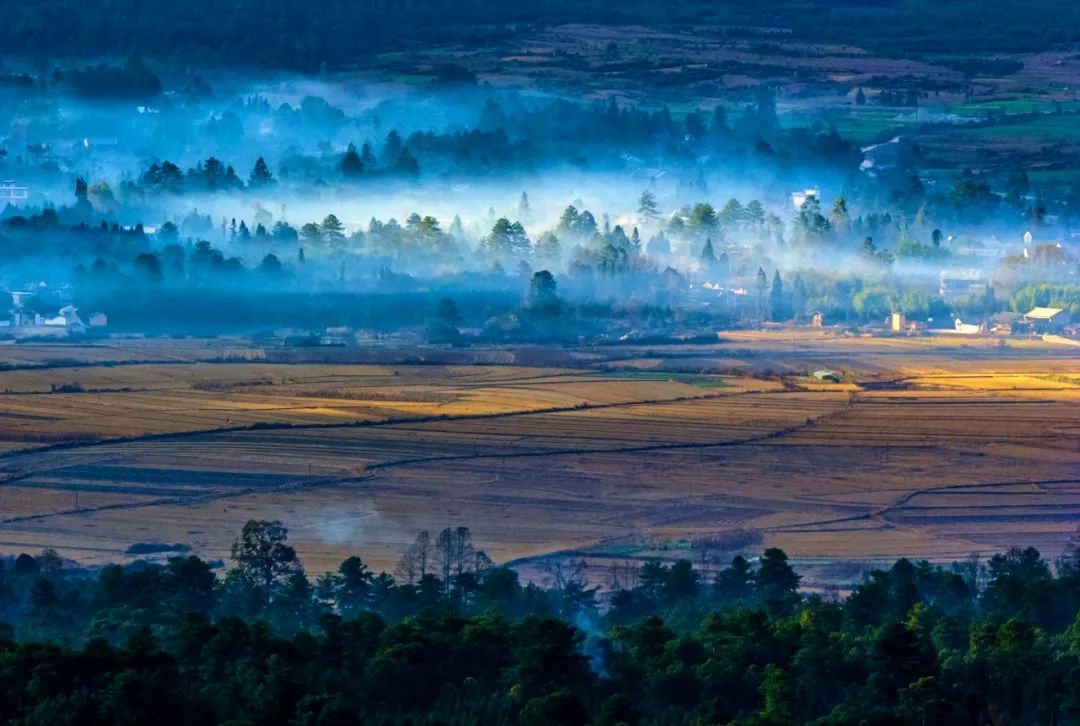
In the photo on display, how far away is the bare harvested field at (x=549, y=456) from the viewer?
1158 inches

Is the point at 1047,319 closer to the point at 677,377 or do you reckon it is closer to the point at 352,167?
the point at 677,377

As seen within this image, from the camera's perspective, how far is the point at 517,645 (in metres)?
22.6

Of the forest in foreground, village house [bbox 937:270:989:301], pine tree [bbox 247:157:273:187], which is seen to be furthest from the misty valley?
pine tree [bbox 247:157:273:187]

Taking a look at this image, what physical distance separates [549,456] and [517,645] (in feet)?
35.2

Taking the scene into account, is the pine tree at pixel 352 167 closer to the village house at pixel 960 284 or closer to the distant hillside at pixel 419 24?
the distant hillside at pixel 419 24

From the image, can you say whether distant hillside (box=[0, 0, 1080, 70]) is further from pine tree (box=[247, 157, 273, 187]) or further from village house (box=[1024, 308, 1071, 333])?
village house (box=[1024, 308, 1071, 333])

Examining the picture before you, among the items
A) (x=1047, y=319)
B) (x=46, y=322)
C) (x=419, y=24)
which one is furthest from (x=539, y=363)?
(x=419, y=24)

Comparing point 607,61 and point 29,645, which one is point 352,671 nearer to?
point 29,645

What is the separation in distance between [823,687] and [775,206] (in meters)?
36.9

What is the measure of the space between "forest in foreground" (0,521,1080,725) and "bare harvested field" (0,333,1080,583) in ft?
6.61

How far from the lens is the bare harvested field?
96.5 feet

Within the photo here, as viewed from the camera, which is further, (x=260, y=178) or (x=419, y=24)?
(x=419, y=24)

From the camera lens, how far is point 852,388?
1548 inches

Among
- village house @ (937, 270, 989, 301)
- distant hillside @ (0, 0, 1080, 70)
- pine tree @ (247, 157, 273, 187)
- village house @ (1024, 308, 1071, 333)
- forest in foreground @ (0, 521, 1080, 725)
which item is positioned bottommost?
forest in foreground @ (0, 521, 1080, 725)
